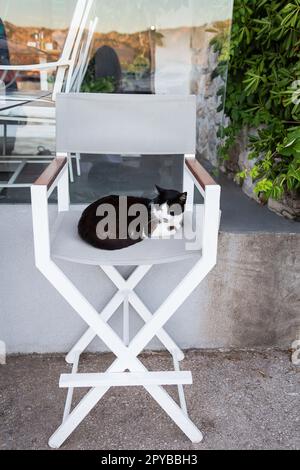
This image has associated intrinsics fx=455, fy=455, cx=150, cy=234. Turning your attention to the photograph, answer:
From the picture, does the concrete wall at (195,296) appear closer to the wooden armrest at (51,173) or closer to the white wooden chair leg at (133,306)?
the white wooden chair leg at (133,306)

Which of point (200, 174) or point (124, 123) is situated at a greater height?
point (124, 123)

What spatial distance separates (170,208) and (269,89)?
90cm

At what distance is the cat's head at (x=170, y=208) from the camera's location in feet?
5.44

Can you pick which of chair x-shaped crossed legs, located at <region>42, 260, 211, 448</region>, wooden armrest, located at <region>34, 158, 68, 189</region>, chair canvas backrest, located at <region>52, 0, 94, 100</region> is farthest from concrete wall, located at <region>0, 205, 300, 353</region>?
chair canvas backrest, located at <region>52, 0, 94, 100</region>

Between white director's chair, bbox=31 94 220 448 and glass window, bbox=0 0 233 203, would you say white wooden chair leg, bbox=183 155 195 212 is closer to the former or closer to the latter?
white director's chair, bbox=31 94 220 448

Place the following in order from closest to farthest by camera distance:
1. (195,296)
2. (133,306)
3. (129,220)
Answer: (129,220)
(133,306)
(195,296)

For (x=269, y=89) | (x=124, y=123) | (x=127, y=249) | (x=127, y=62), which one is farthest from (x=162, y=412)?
(x=127, y=62)

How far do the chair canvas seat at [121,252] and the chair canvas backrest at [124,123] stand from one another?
1.28 feet

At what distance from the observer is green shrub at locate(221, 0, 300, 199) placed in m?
1.95

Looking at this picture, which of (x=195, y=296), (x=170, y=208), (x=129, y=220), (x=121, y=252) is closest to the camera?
(x=121, y=252)

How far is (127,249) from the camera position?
150 centimetres

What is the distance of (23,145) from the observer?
218cm

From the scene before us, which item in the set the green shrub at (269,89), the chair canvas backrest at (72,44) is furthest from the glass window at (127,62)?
the green shrub at (269,89)

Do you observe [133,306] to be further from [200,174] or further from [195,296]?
[200,174]
